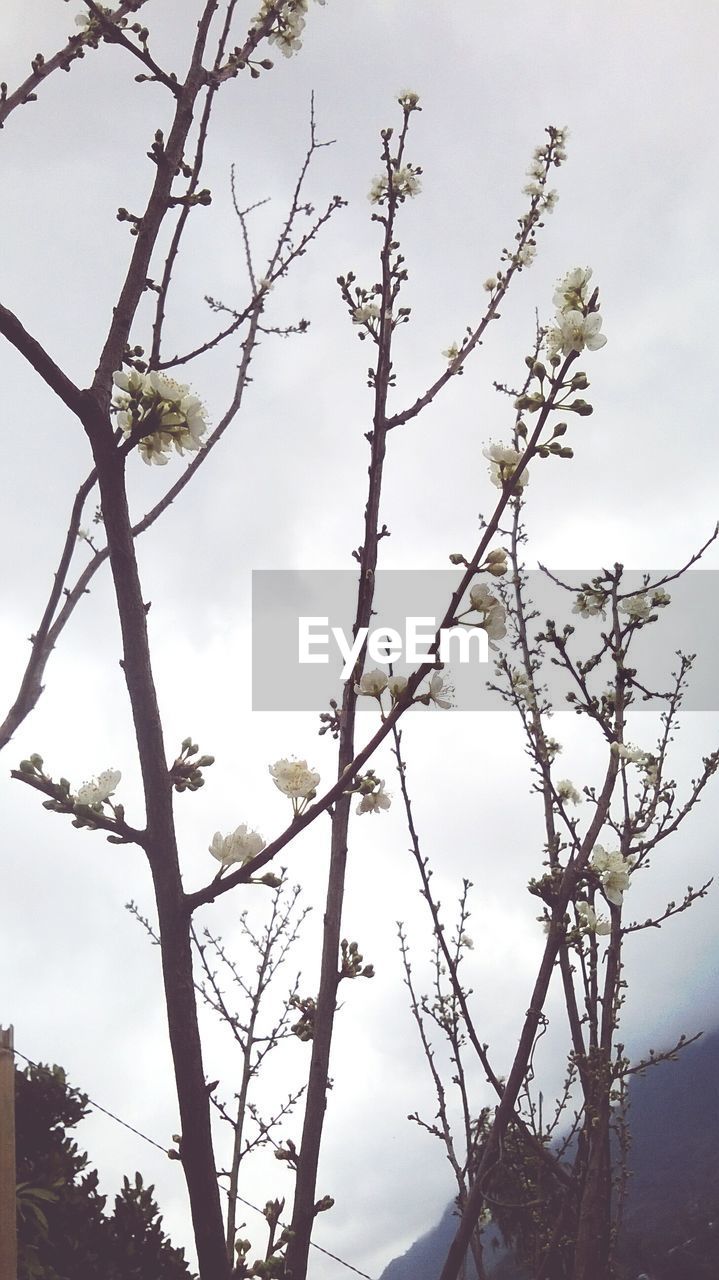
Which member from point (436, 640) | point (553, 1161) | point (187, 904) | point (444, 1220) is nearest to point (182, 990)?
point (187, 904)

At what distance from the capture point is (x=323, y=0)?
7.94ft

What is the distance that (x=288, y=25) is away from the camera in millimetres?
2365

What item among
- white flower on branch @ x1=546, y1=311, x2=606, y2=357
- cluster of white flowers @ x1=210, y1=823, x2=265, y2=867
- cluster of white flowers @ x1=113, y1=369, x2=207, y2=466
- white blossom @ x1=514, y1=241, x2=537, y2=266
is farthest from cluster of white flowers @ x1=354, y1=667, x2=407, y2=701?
white blossom @ x1=514, y1=241, x2=537, y2=266

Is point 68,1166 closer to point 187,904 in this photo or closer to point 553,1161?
point 553,1161

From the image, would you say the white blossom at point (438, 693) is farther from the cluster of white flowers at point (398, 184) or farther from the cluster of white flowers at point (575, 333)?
the cluster of white flowers at point (398, 184)

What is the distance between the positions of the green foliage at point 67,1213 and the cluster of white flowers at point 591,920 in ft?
11.2

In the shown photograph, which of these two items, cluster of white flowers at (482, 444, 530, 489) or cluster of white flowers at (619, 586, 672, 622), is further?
cluster of white flowers at (619, 586, 672, 622)

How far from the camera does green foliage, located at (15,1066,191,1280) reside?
4.12 m

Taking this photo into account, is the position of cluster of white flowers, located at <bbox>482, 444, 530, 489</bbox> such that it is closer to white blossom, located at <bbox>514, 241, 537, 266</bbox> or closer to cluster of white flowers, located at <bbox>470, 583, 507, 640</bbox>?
cluster of white flowers, located at <bbox>470, 583, 507, 640</bbox>

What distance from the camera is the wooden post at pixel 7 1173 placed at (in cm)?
151

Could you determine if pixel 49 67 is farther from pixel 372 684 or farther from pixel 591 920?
pixel 591 920

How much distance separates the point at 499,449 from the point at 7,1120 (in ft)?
5.71

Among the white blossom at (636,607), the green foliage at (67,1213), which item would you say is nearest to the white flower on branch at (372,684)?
the white blossom at (636,607)

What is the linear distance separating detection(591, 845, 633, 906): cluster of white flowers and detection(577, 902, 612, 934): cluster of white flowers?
0.26 meters
